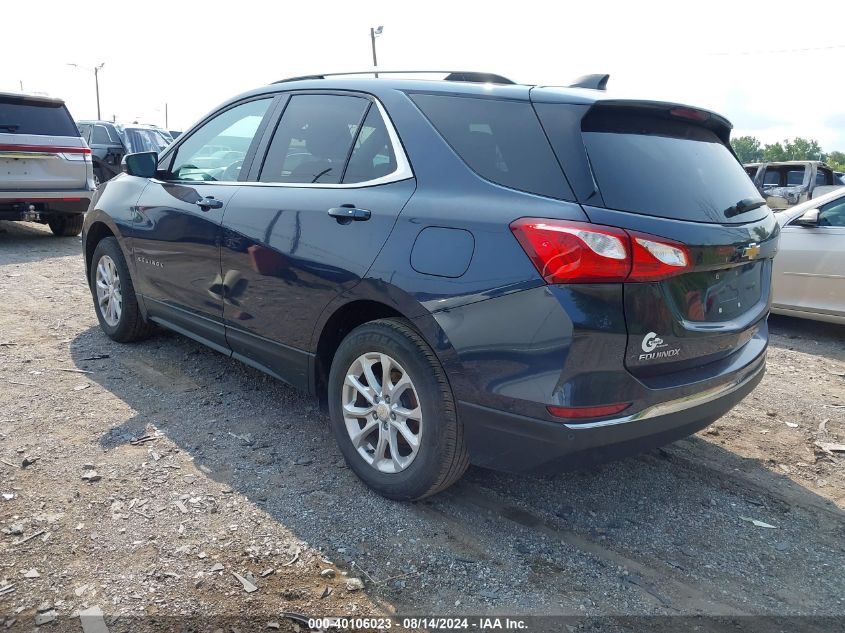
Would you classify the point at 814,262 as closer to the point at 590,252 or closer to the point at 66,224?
the point at 590,252

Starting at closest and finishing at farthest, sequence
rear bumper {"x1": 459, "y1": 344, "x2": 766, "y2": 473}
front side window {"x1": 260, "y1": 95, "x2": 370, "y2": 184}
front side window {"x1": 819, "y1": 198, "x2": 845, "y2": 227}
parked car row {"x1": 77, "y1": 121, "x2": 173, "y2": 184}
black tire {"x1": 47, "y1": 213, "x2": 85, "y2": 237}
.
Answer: rear bumper {"x1": 459, "y1": 344, "x2": 766, "y2": 473} → front side window {"x1": 260, "y1": 95, "x2": 370, "y2": 184} → front side window {"x1": 819, "y1": 198, "x2": 845, "y2": 227} → black tire {"x1": 47, "y1": 213, "x2": 85, "y2": 237} → parked car row {"x1": 77, "y1": 121, "x2": 173, "y2": 184}

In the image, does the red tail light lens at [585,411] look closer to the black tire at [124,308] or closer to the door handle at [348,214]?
the door handle at [348,214]

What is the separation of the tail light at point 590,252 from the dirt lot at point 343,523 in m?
1.13

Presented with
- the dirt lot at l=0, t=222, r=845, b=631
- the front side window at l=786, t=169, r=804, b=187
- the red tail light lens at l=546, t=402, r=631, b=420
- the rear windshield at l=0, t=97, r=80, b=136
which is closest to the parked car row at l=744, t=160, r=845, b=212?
the front side window at l=786, t=169, r=804, b=187

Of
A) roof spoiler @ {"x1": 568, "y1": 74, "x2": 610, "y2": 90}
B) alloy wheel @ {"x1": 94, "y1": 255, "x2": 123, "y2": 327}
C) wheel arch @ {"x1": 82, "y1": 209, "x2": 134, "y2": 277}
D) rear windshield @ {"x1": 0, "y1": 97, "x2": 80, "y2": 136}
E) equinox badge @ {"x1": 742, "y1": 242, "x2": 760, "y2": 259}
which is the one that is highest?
→ rear windshield @ {"x1": 0, "y1": 97, "x2": 80, "y2": 136}

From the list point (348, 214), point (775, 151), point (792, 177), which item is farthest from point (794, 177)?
point (775, 151)

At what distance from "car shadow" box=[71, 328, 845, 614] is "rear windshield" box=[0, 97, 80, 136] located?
23.2ft

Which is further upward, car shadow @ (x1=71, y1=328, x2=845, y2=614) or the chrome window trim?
the chrome window trim

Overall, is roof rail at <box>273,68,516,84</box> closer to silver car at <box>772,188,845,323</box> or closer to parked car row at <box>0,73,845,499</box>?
parked car row at <box>0,73,845,499</box>

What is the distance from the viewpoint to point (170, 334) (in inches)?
211

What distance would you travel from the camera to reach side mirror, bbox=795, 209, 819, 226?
A: 602cm

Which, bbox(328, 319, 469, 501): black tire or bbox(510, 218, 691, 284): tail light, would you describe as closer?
bbox(510, 218, 691, 284): tail light

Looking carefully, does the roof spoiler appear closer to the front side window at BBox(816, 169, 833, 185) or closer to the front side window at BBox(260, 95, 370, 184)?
the front side window at BBox(260, 95, 370, 184)

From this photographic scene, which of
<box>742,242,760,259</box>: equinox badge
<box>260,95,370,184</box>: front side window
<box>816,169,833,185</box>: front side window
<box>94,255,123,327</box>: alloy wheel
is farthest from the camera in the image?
<box>816,169,833,185</box>: front side window
